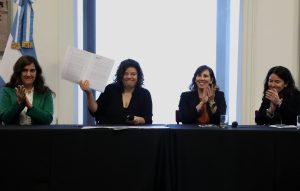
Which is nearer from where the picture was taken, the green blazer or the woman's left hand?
the green blazer

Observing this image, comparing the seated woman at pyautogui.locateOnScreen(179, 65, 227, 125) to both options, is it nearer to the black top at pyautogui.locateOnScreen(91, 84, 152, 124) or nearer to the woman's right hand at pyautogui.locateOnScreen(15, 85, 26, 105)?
the black top at pyautogui.locateOnScreen(91, 84, 152, 124)

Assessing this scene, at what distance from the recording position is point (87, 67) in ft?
8.62

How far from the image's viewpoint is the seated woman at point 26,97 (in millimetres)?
2330

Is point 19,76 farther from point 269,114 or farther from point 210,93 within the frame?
point 269,114

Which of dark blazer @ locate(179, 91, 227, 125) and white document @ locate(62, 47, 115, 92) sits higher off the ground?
white document @ locate(62, 47, 115, 92)

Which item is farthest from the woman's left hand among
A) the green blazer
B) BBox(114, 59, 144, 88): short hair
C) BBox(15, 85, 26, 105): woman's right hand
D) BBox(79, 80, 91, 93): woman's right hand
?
BBox(15, 85, 26, 105): woman's right hand

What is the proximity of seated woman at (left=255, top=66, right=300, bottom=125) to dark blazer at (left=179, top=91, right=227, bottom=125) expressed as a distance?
1.02 feet

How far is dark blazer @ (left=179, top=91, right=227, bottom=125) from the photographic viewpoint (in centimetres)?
267
